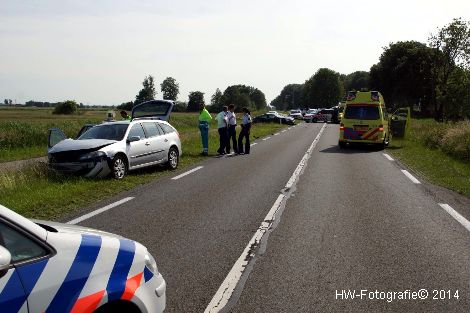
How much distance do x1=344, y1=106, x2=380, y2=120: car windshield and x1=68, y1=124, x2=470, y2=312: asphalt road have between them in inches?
390

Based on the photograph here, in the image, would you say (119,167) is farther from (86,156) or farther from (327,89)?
(327,89)

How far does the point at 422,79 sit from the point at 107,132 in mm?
62120

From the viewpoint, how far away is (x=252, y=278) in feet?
17.0

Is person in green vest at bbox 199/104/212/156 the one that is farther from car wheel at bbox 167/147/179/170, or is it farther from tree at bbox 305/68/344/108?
tree at bbox 305/68/344/108

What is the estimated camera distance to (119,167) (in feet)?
40.0

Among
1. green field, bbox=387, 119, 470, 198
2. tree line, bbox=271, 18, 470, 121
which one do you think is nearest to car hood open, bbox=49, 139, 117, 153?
green field, bbox=387, 119, 470, 198

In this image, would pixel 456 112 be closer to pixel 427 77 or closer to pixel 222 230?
pixel 427 77

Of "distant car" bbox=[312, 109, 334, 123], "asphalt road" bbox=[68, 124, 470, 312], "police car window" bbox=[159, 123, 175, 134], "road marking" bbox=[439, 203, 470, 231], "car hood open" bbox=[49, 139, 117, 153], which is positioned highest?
"police car window" bbox=[159, 123, 175, 134]

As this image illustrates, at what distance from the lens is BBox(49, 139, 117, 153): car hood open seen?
1179 cm

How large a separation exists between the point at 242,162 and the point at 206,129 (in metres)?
2.90

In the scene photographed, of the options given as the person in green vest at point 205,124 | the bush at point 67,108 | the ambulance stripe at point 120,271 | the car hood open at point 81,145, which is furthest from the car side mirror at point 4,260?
the bush at point 67,108

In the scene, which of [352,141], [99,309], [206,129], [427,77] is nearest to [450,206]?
[99,309]

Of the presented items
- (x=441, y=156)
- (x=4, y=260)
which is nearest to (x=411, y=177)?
(x=441, y=156)

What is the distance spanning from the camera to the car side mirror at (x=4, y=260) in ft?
7.70
